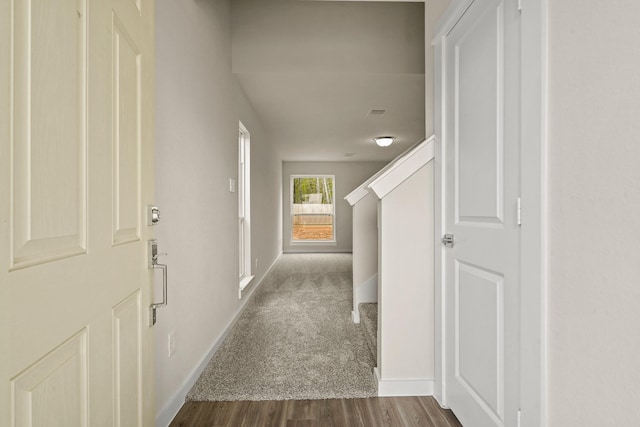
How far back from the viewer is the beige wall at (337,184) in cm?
913

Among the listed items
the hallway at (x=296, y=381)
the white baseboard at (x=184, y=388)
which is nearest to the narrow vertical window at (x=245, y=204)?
the hallway at (x=296, y=381)

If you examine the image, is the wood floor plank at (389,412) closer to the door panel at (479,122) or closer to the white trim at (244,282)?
the door panel at (479,122)

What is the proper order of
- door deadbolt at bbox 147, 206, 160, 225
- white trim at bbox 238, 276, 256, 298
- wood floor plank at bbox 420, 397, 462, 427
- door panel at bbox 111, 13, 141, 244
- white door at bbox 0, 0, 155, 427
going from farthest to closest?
white trim at bbox 238, 276, 256, 298 → wood floor plank at bbox 420, 397, 462, 427 → door deadbolt at bbox 147, 206, 160, 225 → door panel at bbox 111, 13, 141, 244 → white door at bbox 0, 0, 155, 427

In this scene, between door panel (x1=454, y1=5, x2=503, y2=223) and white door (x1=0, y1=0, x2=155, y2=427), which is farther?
door panel (x1=454, y1=5, x2=503, y2=223)

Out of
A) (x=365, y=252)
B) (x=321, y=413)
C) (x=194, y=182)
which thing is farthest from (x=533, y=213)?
(x=365, y=252)

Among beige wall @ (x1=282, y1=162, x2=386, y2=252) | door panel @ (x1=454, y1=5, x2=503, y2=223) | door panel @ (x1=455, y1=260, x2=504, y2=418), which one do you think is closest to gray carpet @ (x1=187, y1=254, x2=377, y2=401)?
door panel @ (x1=455, y1=260, x2=504, y2=418)

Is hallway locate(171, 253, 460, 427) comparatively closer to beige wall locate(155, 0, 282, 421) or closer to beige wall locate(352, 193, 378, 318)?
beige wall locate(155, 0, 282, 421)

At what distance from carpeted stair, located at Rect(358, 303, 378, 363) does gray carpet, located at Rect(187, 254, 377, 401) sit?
0.05 m

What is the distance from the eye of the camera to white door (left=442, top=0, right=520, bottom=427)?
1.26m

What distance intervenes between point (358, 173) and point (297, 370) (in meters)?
7.32

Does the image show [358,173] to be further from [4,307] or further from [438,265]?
[4,307]

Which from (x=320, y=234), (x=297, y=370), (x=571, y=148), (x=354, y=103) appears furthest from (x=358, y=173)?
(x=571, y=148)

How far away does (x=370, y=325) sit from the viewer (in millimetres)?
2713

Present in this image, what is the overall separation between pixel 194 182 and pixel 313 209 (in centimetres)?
719
